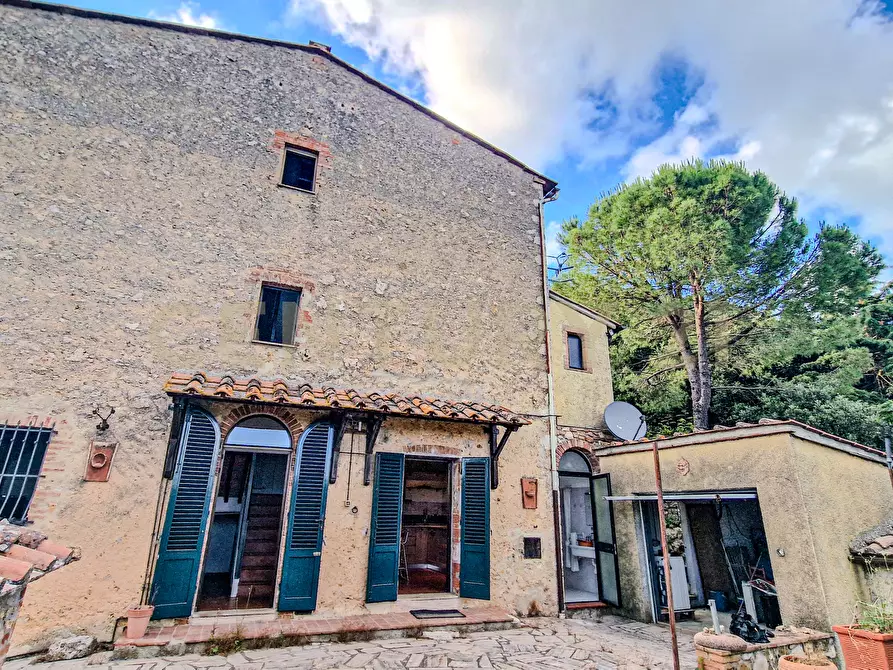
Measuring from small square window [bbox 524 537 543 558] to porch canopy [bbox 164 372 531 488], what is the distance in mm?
1199

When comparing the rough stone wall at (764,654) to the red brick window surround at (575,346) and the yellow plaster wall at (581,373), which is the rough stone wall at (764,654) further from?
the red brick window surround at (575,346)

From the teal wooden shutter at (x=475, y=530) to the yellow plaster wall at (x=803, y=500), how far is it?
132 inches

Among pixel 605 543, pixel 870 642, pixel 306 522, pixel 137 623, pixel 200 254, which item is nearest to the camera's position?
pixel 870 642

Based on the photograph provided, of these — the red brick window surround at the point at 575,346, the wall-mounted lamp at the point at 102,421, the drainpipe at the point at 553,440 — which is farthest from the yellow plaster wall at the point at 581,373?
the wall-mounted lamp at the point at 102,421

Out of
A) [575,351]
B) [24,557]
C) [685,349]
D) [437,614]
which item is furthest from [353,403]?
[685,349]

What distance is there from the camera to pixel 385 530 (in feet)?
25.0

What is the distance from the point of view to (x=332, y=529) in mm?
7281

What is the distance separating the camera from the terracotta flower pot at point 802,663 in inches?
192

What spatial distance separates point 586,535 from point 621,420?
108 inches

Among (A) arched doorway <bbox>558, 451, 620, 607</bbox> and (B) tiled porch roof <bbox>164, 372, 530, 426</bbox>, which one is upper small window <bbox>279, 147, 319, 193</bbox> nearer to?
(B) tiled porch roof <bbox>164, 372, 530, 426</bbox>

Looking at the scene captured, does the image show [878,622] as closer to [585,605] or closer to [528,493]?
[528,493]

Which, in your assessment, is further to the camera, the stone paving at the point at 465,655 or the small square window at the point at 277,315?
the small square window at the point at 277,315

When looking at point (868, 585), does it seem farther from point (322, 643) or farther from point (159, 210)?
point (159, 210)

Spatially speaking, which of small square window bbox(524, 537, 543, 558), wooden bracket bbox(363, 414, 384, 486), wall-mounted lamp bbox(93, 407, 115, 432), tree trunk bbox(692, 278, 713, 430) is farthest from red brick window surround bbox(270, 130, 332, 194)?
tree trunk bbox(692, 278, 713, 430)
